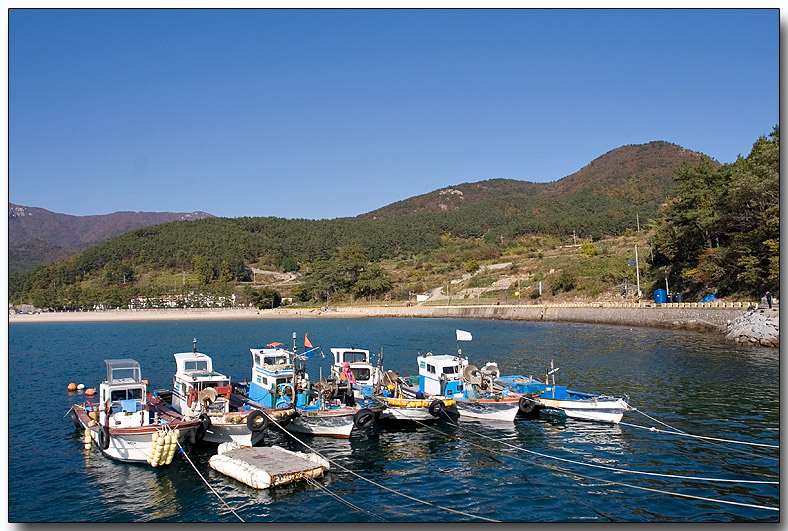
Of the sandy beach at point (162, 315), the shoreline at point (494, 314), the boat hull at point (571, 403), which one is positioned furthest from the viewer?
the sandy beach at point (162, 315)

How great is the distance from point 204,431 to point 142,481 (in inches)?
160

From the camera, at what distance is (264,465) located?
77.5 ft

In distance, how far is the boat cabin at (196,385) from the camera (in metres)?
30.5

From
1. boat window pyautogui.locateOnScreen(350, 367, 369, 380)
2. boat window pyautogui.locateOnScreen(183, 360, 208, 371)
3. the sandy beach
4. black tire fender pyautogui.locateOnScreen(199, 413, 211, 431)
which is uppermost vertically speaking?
the sandy beach

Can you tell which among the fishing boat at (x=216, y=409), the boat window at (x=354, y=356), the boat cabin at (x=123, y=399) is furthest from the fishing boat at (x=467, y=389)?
the boat cabin at (x=123, y=399)

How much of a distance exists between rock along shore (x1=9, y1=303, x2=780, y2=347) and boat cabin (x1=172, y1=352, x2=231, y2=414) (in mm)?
48169

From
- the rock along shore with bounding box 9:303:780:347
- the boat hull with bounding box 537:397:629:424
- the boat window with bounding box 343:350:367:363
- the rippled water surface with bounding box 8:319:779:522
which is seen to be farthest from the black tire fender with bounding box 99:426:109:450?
the rock along shore with bounding box 9:303:780:347

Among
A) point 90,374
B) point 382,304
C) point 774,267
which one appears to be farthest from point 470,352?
point 382,304

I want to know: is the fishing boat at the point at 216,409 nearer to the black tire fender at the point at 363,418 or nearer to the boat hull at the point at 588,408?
the black tire fender at the point at 363,418

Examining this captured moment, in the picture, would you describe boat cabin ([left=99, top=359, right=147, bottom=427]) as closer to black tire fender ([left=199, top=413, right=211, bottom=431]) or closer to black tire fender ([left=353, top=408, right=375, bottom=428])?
black tire fender ([left=199, top=413, right=211, bottom=431])

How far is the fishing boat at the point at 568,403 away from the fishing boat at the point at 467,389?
1460 millimetres

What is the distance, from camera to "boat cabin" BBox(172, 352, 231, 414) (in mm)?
30547

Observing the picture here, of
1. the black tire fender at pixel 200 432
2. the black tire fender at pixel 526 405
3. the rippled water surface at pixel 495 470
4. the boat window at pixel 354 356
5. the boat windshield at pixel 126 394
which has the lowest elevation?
the rippled water surface at pixel 495 470

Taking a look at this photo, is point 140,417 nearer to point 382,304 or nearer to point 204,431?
point 204,431
